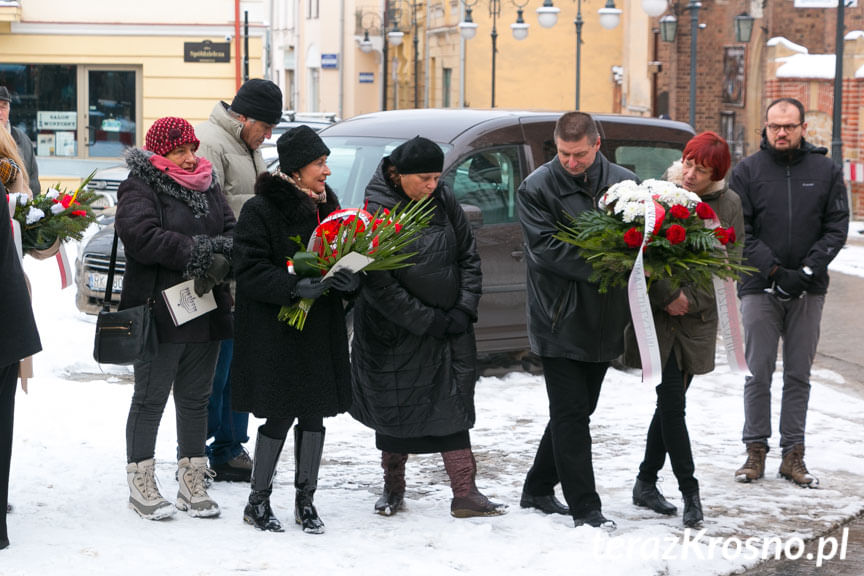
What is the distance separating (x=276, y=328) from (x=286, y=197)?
0.56 metres

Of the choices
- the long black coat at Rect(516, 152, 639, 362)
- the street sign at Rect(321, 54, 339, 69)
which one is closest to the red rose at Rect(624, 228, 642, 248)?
the long black coat at Rect(516, 152, 639, 362)

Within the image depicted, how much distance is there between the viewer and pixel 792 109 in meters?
7.24

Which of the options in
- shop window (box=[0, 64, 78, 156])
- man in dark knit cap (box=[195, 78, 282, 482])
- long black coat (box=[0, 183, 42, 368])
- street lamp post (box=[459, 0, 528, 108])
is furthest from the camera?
street lamp post (box=[459, 0, 528, 108])

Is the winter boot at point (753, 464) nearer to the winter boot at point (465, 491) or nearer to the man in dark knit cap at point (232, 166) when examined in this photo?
the winter boot at point (465, 491)

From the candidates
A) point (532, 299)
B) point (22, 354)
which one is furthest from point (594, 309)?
point (22, 354)

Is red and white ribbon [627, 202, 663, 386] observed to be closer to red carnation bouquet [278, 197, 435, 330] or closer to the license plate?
red carnation bouquet [278, 197, 435, 330]

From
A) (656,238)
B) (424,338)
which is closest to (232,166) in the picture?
(424,338)

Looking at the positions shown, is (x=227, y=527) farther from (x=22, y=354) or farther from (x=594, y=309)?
(x=594, y=309)

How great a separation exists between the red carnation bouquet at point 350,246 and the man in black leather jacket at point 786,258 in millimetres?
2170

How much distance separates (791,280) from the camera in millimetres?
7160

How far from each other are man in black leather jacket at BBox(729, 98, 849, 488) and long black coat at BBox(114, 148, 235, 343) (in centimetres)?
282

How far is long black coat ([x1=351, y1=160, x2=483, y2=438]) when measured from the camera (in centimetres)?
619

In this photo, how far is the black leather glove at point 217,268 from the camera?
19.9 ft

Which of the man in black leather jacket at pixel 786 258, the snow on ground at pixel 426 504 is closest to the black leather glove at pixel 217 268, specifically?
the snow on ground at pixel 426 504
